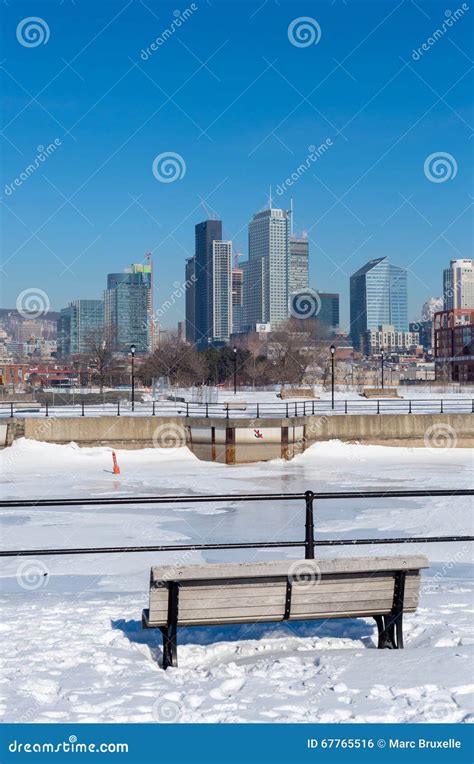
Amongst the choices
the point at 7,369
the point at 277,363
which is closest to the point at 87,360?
the point at 277,363

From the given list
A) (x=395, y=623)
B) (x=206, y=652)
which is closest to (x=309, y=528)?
(x=395, y=623)

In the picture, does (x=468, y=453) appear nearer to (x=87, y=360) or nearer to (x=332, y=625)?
(x=332, y=625)

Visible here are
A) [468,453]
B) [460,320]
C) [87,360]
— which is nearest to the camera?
[468,453]

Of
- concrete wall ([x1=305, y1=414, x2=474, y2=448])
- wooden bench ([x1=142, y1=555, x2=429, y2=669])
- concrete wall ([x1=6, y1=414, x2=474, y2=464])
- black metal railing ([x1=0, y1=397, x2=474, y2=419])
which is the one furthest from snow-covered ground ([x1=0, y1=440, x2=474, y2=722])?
black metal railing ([x1=0, y1=397, x2=474, y2=419])

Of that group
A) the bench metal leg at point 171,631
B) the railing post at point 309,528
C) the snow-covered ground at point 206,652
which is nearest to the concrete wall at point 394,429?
the snow-covered ground at point 206,652

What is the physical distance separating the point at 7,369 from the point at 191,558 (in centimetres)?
14655

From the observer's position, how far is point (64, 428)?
37.2 meters

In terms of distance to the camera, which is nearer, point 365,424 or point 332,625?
point 332,625

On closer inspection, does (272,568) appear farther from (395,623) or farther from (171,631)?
(395,623)

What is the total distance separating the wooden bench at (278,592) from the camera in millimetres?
6367

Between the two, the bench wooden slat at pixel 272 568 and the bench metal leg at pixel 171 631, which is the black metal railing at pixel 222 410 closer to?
the bench wooden slat at pixel 272 568

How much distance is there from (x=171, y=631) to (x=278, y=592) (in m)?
0.88

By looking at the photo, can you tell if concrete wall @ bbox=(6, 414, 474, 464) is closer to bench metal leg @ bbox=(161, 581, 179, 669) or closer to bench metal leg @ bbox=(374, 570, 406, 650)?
bench metal leg @ bbox=(374, 570, 406, 650)

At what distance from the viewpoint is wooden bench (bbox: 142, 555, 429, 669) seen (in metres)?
6.37
